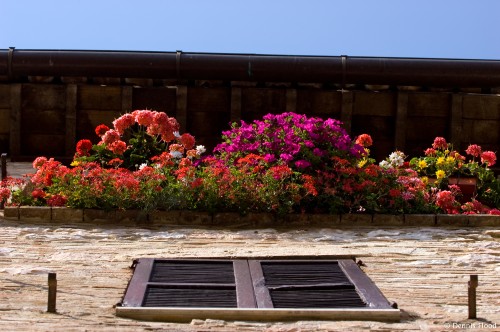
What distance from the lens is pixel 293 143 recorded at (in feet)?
33.3

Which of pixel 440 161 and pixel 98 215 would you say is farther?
pixel 440 161

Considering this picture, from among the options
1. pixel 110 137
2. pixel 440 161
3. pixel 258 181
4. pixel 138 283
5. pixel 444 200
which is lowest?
pixel 138 283

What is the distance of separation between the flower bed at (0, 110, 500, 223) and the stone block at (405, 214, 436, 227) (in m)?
0.16

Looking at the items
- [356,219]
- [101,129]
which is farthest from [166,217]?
[101,129]

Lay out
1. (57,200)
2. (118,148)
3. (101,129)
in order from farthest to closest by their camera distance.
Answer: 1. (101,129)
2. (118,148)
3. (57,200)

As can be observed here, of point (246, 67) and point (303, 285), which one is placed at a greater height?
point (246, 67)

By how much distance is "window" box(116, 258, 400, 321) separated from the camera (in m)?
5.42

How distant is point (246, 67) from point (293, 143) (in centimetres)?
441

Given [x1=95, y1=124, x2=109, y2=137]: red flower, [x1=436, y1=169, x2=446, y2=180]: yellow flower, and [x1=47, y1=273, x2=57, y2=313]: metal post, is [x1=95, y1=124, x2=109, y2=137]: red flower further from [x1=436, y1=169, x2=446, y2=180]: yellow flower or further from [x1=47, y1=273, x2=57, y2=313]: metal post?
[x1=47, y1=273, x2=57, y2=313]: metal post

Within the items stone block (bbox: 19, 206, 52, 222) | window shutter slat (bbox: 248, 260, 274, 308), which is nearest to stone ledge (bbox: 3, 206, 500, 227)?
stone block (bbox: 19, 206, 52, 222)

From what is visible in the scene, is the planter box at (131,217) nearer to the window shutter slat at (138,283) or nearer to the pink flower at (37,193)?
the pink flower at (37,193)

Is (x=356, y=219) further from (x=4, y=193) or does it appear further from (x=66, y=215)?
(x=4, y=193)

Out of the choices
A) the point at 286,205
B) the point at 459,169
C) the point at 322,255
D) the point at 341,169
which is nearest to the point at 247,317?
the point at 322,255

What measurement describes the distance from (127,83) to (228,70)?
1.70m
